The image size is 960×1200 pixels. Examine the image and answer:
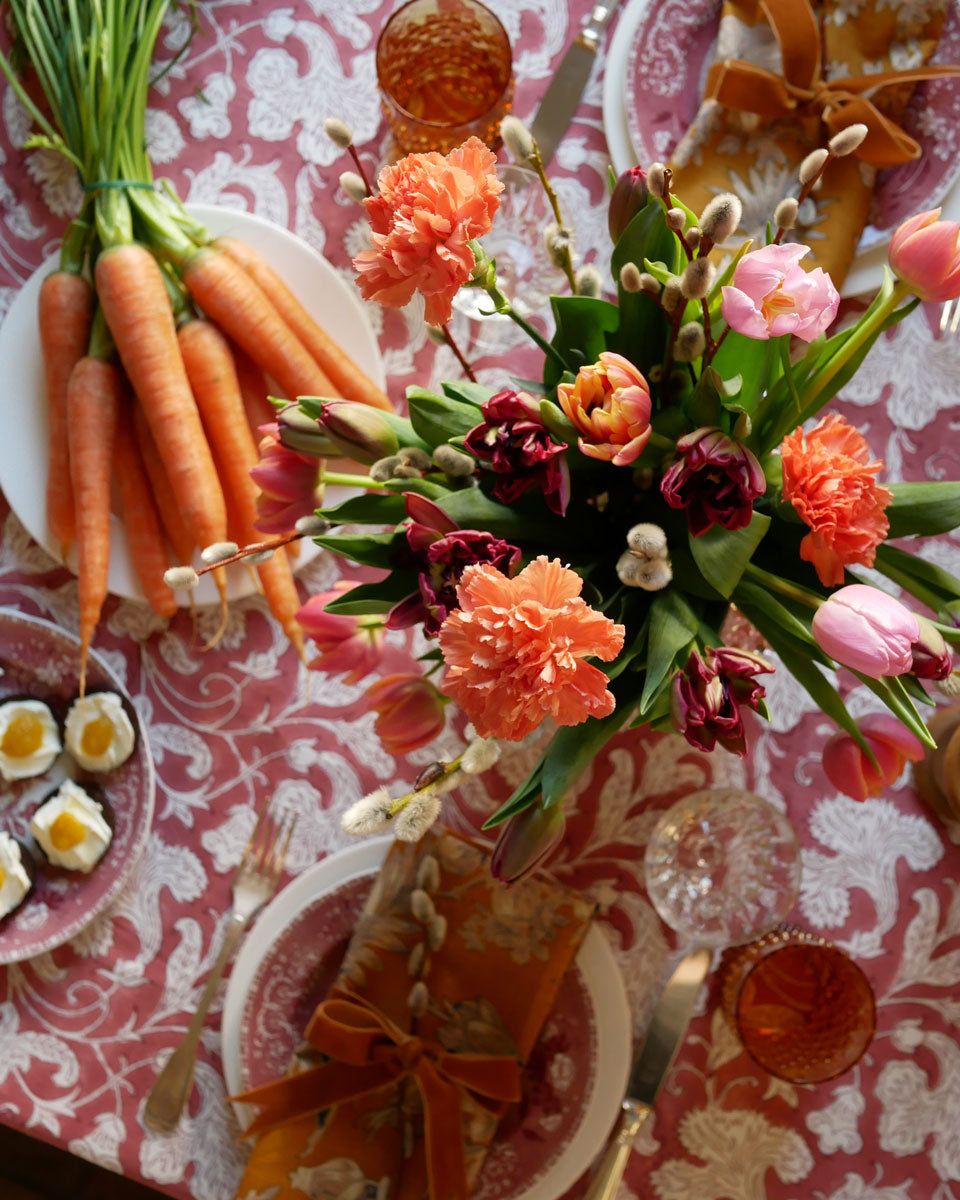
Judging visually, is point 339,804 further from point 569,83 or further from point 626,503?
point 569,83

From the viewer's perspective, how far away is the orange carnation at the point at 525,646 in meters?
0.39

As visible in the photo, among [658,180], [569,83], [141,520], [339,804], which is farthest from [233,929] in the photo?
[569,83]

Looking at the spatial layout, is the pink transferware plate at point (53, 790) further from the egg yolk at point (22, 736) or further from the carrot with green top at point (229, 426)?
the carrot with green top at point (229, 426)

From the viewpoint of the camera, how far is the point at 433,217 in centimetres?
42

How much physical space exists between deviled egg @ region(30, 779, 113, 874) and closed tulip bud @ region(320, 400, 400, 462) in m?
0.51

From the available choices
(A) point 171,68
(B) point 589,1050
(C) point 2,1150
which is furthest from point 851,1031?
(C) point 2,1150

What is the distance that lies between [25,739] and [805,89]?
0.87 metres

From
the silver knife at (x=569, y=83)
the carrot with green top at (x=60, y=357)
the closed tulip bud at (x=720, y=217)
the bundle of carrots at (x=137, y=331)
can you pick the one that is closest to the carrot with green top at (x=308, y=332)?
the bundle of carrots at (x=137, y=331)

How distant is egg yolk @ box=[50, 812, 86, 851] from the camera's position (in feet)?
2.87

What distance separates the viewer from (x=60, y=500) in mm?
903

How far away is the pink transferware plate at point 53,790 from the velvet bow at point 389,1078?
23cm

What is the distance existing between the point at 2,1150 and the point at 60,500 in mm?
1027

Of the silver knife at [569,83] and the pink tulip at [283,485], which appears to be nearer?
the pink tulip at [283,485]

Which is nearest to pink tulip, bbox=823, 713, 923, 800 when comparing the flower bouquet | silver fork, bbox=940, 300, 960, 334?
the flower bouquet
